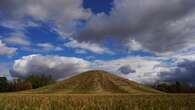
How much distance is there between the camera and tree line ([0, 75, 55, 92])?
423ft

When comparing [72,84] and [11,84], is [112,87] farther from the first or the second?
[11,84]

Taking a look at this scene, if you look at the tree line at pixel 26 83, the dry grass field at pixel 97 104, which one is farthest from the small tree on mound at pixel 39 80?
the dry grass field at pixel 97 104

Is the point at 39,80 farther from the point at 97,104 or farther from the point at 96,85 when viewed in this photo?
the point at 97,104

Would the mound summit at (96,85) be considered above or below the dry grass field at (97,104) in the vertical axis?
above

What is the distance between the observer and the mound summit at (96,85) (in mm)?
75000

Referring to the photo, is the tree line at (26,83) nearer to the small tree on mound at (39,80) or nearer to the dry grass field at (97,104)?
the small tree on mound at (39,80)

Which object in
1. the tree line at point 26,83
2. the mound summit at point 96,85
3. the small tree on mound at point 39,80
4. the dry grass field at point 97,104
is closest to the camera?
the dry grass field at point 97,104

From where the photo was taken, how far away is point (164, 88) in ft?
374

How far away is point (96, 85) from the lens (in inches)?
3123

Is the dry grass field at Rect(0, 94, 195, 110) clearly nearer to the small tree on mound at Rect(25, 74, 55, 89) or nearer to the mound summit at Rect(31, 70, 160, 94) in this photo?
the mound summit at Rect(31, 70, 160, 94)

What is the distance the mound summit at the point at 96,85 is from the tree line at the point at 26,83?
140ft

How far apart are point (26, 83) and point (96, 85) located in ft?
208


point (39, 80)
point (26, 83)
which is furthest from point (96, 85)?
point (39, 80)

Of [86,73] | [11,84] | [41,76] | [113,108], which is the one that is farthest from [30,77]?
[113,108]
